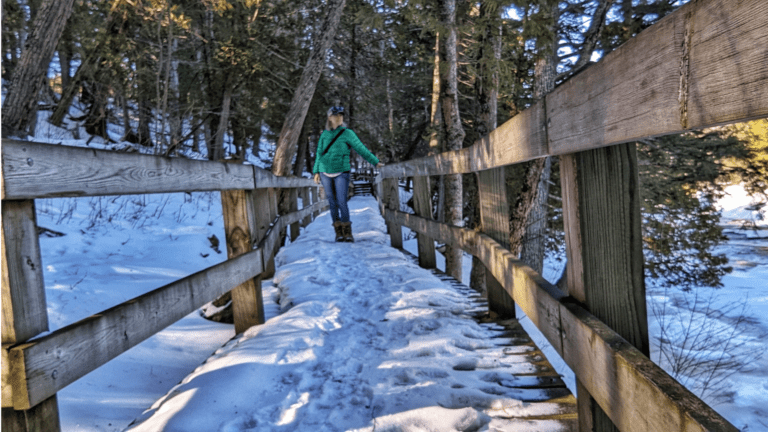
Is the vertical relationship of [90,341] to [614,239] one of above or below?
below

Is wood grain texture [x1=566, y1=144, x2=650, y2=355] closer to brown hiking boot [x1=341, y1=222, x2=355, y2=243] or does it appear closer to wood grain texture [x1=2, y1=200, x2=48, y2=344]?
wood grain texture [x1=2, y1=200, x2=48, y2=344]

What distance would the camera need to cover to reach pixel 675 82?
100 cm

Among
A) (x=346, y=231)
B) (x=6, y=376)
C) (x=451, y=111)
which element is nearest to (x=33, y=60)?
(x=346, y=231)

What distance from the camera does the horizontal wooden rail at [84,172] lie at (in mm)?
1422

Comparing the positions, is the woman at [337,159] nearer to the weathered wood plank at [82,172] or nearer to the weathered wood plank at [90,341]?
the weathered wood plank at [82,172]

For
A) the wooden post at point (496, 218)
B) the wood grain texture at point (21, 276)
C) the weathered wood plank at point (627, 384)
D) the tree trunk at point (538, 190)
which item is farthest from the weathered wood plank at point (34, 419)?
the tree trunk at point (538, 190)

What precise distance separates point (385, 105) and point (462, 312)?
21.5 m

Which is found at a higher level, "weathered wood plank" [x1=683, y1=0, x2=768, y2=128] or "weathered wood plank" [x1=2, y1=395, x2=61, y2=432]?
"weathered wood plank" [x1=683, y1=0, x2=768, y2=128]

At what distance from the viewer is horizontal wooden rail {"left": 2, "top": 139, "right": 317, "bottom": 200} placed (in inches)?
56.0

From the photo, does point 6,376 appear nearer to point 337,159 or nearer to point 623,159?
point 623,159

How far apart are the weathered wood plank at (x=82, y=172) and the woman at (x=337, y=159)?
14.5 feet

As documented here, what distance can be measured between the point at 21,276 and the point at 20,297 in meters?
0.07

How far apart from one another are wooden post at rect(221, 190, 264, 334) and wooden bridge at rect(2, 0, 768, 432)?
3.36 feet

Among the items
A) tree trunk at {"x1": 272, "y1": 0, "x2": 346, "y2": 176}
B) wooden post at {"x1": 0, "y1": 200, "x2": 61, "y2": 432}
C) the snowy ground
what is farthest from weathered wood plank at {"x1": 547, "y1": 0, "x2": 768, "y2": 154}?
tree trunk at {"x1": 272, "y1": 0, "x2": 346, "y2": 176}
